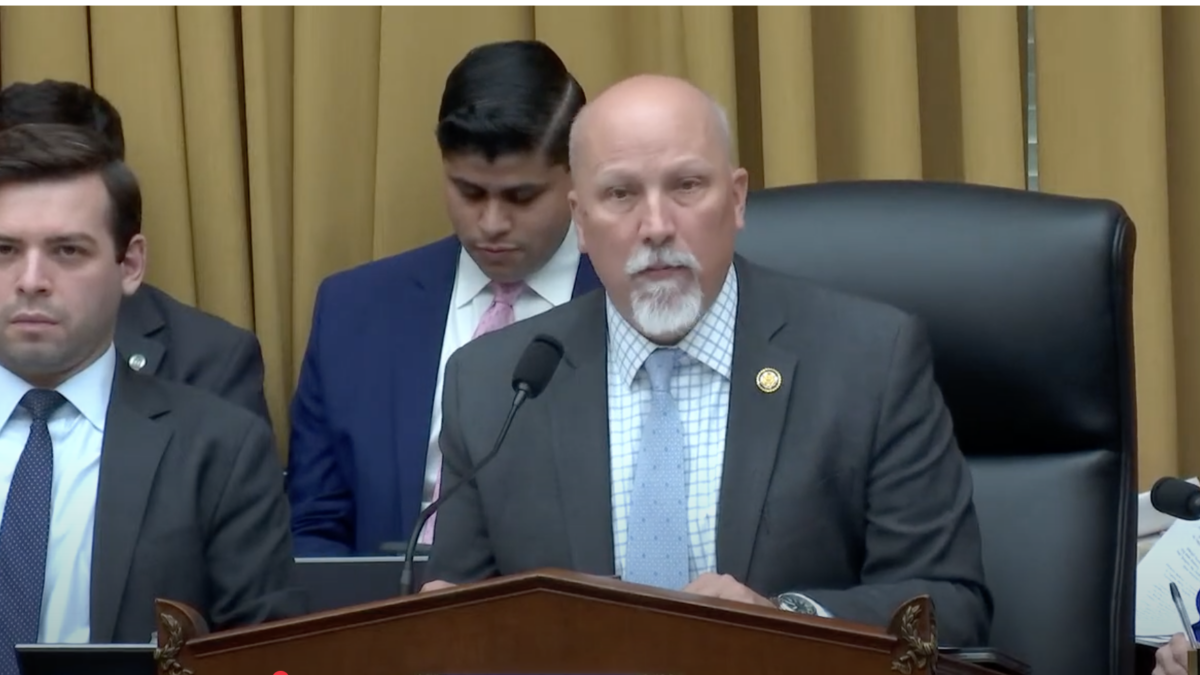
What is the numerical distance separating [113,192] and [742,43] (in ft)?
4.03

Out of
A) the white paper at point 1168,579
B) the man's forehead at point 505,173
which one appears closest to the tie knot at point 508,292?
the man's forehead at point 505,173

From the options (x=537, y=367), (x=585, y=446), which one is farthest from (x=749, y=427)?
(x=537, y=367)

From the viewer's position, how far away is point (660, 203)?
1.89 m

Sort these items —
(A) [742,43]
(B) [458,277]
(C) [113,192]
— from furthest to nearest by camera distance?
(A) [742,43], (B) [458,277], (C) [113,192]

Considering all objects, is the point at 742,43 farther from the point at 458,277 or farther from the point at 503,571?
the point at 503,571

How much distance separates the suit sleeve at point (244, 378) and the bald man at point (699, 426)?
79 centimetres

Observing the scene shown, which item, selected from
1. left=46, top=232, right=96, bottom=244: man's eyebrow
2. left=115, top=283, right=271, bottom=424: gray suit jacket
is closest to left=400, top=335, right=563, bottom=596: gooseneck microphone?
left=46, top=232, right=96, bottom=244: man's eyebrow

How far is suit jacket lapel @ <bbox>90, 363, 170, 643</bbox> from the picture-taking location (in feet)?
6.00

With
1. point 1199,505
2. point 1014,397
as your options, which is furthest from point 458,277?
point 1199,505

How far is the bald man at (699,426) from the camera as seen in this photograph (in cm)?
182

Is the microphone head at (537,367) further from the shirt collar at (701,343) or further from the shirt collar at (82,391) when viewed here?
the shirt collar at (82,391)

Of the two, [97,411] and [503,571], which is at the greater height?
[97,411]

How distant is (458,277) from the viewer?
107 inches

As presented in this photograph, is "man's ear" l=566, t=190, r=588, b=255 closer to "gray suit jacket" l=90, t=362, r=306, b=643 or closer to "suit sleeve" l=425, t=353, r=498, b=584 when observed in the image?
"suit sleeve" l=425, t=353, r=498, b=584
